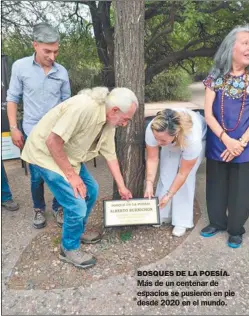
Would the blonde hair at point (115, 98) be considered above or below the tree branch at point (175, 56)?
below

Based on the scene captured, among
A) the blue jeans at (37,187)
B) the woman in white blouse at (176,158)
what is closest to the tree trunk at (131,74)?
the woman in white blouse at (176,158)

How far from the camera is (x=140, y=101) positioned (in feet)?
9.59

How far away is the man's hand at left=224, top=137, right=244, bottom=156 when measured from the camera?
8.63 feet

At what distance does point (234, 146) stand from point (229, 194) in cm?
53

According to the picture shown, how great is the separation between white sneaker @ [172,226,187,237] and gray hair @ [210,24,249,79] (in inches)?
55.5

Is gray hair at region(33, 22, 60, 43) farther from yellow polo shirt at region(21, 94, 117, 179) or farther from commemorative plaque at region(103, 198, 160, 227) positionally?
commemorative plaque at region(103, 198, 160, 227)

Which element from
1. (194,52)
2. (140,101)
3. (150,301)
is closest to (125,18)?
(140,101)

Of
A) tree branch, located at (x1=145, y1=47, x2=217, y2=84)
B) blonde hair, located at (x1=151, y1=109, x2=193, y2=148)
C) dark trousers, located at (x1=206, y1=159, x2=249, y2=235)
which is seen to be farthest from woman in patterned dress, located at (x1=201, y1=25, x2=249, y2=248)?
tree branch, located at (x1=145, y1=47, x2=217, y2=84)

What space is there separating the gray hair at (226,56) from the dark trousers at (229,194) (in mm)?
768

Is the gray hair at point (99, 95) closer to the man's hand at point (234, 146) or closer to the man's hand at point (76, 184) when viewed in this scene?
the man's hand at point (76, 184)

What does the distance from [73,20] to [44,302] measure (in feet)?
16.7

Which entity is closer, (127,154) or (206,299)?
(206,299)

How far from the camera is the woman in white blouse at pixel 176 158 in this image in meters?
2.45

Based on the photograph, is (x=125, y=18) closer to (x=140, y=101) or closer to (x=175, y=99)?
(x=140, y=101)
